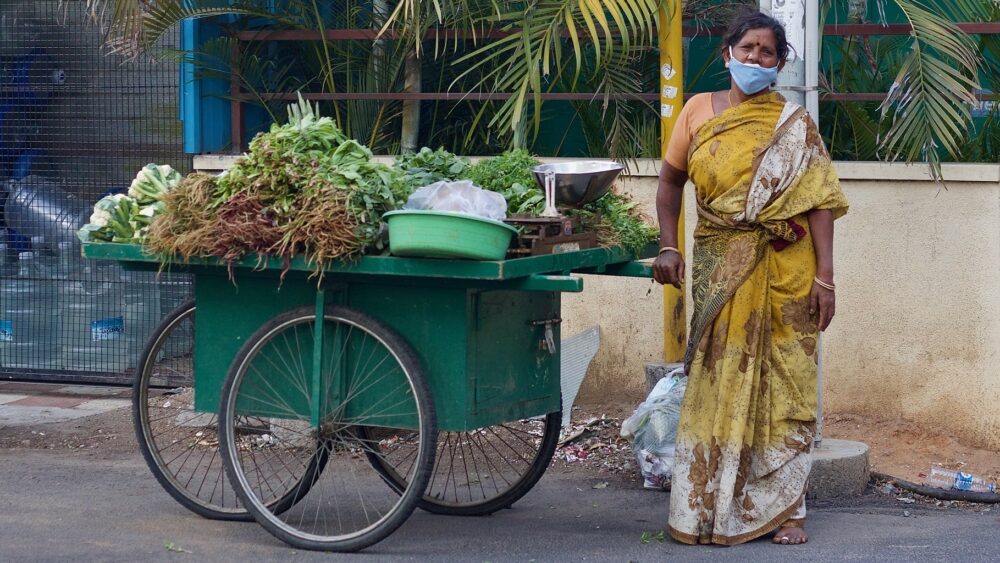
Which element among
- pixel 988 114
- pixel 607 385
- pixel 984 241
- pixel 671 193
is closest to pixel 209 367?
pixel 671 193

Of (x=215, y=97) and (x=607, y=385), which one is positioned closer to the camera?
(x=607, y=385)

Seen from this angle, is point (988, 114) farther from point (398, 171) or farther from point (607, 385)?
point (398, 171)

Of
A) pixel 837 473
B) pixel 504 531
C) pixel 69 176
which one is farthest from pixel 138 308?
pixel 837 473

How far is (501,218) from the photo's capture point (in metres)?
4.05

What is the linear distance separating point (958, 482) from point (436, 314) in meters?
2.64

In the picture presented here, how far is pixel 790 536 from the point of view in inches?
171

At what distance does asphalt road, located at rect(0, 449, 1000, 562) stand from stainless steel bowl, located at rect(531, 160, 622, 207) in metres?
1.25

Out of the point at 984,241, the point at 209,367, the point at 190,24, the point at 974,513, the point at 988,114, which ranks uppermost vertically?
the point at 190,24

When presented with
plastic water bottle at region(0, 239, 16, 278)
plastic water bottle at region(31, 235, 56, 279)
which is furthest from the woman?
plastic water bottle at region(0, 239, 16, 278)

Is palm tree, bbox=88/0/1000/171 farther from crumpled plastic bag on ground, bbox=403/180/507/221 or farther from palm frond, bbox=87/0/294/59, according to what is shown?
crumpled plastic bag on ground, bbox=403/180/507/221

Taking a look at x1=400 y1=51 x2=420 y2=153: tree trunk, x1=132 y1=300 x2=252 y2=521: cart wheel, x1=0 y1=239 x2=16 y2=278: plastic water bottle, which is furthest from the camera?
x1=0 y1=239 x2=16 y2=278: plastic water bottle

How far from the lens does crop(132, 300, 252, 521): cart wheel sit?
4.72m

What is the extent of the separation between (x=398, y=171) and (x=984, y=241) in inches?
117

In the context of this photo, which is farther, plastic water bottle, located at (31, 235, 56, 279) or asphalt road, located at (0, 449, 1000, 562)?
plastic water bottle, located at (31, 235, 56, 279)
